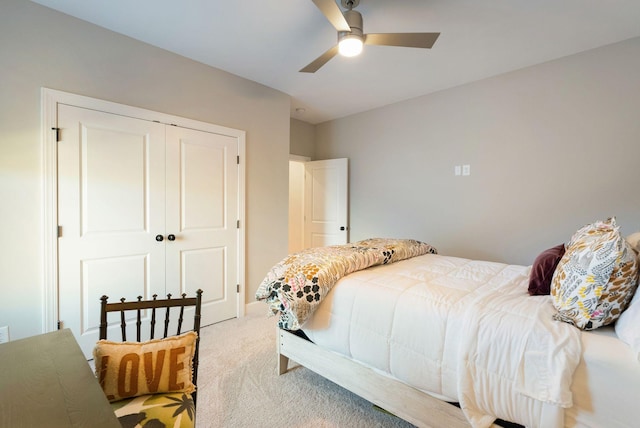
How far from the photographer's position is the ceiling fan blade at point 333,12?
155 cm

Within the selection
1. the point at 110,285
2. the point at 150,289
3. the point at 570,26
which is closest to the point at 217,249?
the point at 150,289

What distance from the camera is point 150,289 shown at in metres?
2.55

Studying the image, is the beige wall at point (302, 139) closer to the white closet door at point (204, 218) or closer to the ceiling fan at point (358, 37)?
the white closet door at point (204, 218)

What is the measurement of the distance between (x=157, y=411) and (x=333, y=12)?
210cm

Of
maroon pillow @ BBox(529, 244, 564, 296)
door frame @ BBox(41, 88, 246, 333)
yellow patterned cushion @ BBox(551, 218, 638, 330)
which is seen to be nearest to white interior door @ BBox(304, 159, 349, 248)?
maroon pillow @ BBox(529, 244, 564, 296)

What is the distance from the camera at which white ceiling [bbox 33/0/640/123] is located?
2.00m

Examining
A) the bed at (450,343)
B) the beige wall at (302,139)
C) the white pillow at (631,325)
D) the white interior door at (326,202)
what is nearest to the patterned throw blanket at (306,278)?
the bed at (450,343)

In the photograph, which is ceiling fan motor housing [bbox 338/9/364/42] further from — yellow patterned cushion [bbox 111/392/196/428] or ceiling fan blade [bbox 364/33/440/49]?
yellow patterned cushion [bbox 111/392/196/428]

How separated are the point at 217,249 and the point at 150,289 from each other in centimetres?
70

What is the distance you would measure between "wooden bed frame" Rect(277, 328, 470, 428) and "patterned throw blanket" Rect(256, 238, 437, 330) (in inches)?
9.0

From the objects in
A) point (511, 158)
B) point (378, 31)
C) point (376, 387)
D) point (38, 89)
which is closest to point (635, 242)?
point (376, 387)

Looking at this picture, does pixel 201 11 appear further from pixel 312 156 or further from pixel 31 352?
pixel 312 156

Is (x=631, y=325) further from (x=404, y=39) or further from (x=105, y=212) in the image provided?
(x=105, y=212)

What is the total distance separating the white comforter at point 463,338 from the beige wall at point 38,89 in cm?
205
